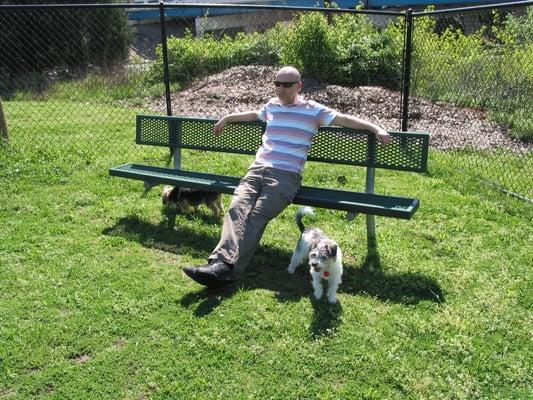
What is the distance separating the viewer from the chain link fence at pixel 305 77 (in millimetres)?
7734

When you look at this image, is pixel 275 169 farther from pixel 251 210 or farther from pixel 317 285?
pixel 317 285

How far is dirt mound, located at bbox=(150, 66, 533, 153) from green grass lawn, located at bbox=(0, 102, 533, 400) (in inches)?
101

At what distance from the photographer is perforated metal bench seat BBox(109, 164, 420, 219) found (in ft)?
14.4

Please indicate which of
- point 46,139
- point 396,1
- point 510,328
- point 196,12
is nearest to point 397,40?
point 46,139

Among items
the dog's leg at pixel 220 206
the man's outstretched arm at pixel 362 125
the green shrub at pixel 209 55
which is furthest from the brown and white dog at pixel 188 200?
the green shrub at pixel 209 55

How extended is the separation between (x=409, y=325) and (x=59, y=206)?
3.81m

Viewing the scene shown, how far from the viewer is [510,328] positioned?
365cm

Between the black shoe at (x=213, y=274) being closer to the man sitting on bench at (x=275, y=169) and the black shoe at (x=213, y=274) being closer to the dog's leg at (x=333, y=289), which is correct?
the man sitting on bench at (x=275, y=169)

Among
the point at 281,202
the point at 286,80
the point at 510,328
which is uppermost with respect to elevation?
the point at 286,80

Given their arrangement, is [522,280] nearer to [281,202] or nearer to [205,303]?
[281,202]

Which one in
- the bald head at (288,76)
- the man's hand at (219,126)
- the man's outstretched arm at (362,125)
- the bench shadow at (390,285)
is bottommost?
the bench shadow at (390,285)

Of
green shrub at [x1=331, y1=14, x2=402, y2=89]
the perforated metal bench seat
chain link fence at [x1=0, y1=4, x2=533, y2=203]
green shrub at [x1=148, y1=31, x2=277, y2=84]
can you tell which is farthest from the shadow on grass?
green shrub at [x1=148, y1=31, x2=277, y2=84]

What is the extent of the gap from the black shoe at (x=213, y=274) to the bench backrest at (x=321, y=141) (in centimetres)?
166

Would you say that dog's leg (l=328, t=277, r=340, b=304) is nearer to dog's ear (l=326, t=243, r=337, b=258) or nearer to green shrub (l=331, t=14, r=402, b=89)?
dog's ear (l=326, t=243, r=337, b=258)
